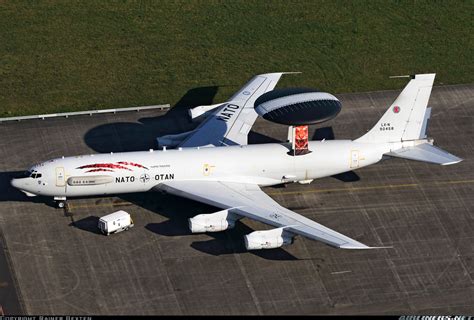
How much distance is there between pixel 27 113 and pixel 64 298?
32.6m

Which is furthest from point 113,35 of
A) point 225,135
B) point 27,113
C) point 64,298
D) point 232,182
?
point 64,298

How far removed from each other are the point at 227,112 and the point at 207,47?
19600 mm

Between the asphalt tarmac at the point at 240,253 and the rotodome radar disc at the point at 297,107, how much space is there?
35.1 ft

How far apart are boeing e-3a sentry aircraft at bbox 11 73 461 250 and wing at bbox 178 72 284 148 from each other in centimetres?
286

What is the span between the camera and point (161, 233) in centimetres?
9169

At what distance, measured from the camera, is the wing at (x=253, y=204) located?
280 ft

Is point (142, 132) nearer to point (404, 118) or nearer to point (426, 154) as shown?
point (404, 118)

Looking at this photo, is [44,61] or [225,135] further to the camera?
[44,61]

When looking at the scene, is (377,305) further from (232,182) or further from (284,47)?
(284,47)

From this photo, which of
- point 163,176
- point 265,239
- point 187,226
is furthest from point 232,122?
point 265,239

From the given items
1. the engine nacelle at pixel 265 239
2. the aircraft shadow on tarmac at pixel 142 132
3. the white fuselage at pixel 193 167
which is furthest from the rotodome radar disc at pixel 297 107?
the aircraft shadow on tarmac at pixel 142 132

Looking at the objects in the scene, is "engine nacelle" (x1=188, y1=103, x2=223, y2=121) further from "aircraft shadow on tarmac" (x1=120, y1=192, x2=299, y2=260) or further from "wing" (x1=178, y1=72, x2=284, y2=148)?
"aircraft shadow on tarmac" (x1=120, y1=192, x2=299, y2=260)

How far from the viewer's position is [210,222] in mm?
88875

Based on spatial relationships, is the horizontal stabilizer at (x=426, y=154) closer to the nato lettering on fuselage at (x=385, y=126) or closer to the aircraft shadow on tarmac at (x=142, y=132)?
the nato lettering on fuselage at (x=385, y=126)
